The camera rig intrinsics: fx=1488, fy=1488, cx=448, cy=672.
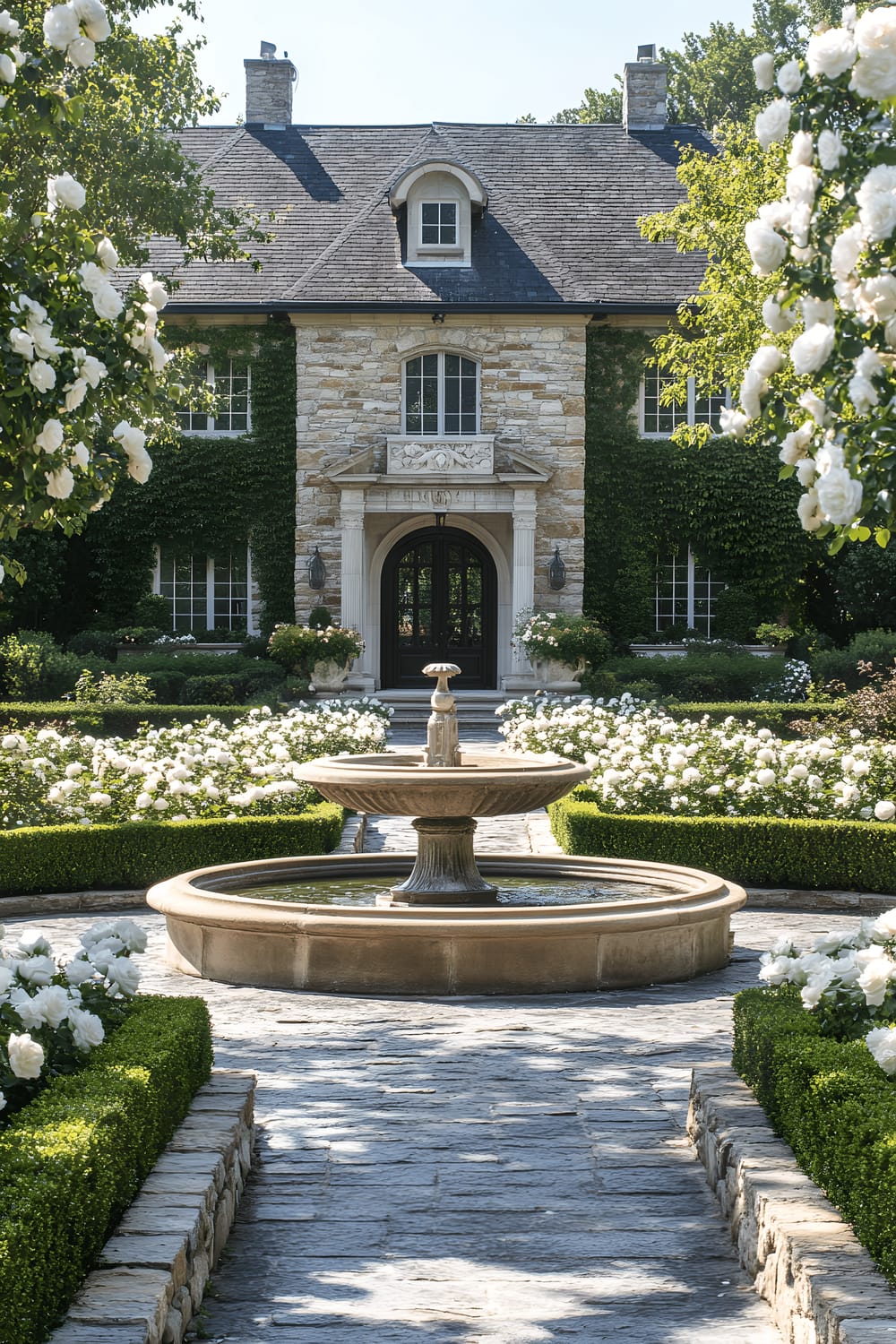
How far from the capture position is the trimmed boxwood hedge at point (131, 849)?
990cm

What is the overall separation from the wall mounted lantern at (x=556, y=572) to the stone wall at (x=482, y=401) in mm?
120

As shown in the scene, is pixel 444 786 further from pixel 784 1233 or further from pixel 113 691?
pixel 113 691

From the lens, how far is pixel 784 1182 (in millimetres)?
3951

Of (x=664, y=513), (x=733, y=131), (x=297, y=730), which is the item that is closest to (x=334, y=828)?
(x=297, y=730)

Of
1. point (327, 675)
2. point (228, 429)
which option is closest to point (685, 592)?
point (327, 675)

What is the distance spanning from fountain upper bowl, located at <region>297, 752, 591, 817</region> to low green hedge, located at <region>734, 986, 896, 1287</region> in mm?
2879

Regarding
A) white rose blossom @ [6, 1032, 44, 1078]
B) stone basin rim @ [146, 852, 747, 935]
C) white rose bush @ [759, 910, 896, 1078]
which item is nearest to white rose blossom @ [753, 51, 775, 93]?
white rose bush @ [759, 910, 896, 1078]

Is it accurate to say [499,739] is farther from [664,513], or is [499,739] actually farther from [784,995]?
[784,995]

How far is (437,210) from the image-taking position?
2455 cm

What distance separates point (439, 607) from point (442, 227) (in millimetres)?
6265

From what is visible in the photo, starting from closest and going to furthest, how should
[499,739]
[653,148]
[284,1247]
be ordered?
[284,1247] < [499,739] < [653,148]

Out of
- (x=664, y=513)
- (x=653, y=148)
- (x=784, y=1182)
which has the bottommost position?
(x=784, y=1182)

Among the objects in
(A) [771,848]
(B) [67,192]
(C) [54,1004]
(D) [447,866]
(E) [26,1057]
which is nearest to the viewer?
(E) [26,1057]

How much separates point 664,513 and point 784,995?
65.2ft
